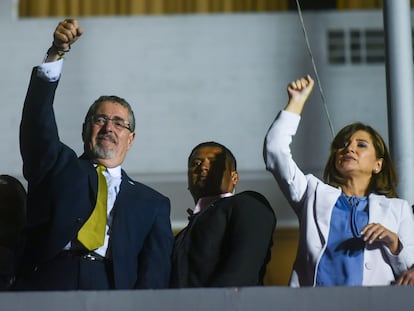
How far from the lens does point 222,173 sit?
426 cm

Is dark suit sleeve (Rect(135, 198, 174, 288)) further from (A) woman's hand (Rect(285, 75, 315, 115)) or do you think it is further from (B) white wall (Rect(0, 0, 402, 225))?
(B) white wall (Rect(0, 0, 402, 225))

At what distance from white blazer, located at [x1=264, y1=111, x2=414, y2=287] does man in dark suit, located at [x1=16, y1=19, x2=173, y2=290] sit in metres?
0.38

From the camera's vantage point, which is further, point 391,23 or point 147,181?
point 147,181

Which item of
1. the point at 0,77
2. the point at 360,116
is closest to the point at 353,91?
the point at 360,116

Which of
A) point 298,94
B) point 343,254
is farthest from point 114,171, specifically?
point 343,254

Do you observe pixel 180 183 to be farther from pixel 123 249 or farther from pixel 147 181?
pixel 123 249

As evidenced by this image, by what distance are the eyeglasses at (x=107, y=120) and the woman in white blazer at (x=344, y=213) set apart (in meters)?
0.43

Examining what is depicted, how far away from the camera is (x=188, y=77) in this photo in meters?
8.01

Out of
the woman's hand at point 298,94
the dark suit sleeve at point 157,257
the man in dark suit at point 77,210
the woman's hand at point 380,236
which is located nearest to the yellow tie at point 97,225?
the man in dark suit at point 77,210

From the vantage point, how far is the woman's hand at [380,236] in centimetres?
401

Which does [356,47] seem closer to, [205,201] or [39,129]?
[205,201]

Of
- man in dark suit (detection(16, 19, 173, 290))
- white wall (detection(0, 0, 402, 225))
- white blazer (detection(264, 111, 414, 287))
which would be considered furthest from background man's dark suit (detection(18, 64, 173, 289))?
white wall (detection(0, 0, 402, 225))

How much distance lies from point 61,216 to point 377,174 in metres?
0.97

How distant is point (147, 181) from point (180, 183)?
271 mm
